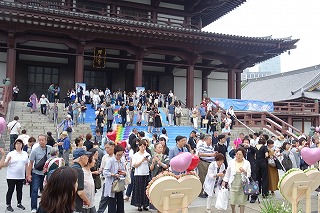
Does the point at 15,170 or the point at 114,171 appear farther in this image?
the point at 15,170

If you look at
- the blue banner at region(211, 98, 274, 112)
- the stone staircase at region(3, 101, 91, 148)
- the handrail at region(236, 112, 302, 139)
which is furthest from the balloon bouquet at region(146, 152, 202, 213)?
the blue banner at region(211, 98, 274, 112)

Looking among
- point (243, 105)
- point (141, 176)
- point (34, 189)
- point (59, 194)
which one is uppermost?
point (243, 105)

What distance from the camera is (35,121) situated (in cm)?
1672

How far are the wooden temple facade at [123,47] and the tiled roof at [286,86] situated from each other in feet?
34.0

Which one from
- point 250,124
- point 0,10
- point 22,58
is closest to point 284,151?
point 250,124

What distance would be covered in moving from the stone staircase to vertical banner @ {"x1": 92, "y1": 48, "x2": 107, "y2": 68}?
18.5 feet

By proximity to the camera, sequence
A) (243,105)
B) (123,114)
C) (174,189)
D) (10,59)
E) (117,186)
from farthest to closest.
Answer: (243,105) < (10,59) < (123,114) < (117,186) < (174,189)

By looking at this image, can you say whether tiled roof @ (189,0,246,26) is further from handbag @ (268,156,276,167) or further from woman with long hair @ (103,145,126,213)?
woman with long hair @ (103,145,126,213)

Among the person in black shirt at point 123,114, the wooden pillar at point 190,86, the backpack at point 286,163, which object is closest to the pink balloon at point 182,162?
the backpack at point 286,163

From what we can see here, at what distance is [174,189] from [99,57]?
63.5 feet

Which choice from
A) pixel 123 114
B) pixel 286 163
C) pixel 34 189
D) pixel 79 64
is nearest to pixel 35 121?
pixel 123 114

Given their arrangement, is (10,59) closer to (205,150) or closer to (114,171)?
(205,150)

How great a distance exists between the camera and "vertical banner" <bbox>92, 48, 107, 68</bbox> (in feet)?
75.6

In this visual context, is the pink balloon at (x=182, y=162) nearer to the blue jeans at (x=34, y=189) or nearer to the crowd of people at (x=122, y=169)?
the crowd of people at (x=122, y=169)
